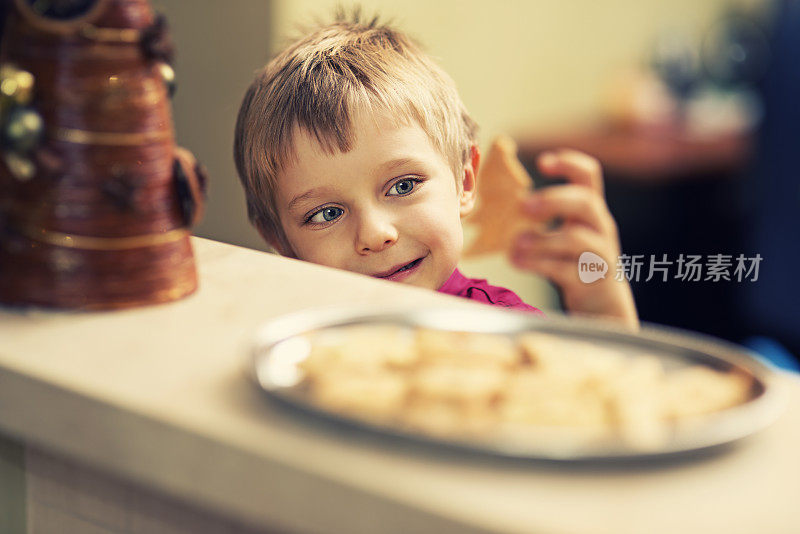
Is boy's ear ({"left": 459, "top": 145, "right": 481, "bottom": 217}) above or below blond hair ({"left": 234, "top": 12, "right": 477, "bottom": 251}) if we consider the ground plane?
below

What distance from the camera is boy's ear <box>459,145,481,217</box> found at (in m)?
1.67

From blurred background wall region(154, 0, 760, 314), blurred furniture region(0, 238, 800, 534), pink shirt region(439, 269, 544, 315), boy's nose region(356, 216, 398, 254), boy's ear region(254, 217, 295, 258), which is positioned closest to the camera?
blurred furniture region(0, 238, 800, 534)

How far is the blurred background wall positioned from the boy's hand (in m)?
0.62

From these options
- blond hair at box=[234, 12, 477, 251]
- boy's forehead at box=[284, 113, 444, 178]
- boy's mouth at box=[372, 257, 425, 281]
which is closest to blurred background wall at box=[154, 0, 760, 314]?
blond hair at box=[234, 12, 477, 251]

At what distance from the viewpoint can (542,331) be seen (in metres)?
0.69

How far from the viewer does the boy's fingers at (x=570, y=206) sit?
1405mm

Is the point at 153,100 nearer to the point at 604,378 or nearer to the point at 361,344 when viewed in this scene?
the point at 361,344

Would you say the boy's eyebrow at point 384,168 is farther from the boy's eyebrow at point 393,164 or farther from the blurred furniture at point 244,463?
the blurred furniture at point 244,463

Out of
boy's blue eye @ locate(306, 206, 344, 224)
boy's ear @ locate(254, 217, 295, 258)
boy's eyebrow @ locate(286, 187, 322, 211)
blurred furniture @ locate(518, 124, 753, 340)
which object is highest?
boy's eyebrow @ locate(286, 187, 322, 211)

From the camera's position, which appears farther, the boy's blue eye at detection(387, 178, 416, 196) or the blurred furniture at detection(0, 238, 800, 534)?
the boy's blue eye at detection(387, 178, 416, 196)

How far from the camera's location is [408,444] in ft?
1.63

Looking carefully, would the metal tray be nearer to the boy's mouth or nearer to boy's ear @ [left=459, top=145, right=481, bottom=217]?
the boy's mouth

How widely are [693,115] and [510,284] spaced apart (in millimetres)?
1569

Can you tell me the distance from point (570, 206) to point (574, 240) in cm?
6
